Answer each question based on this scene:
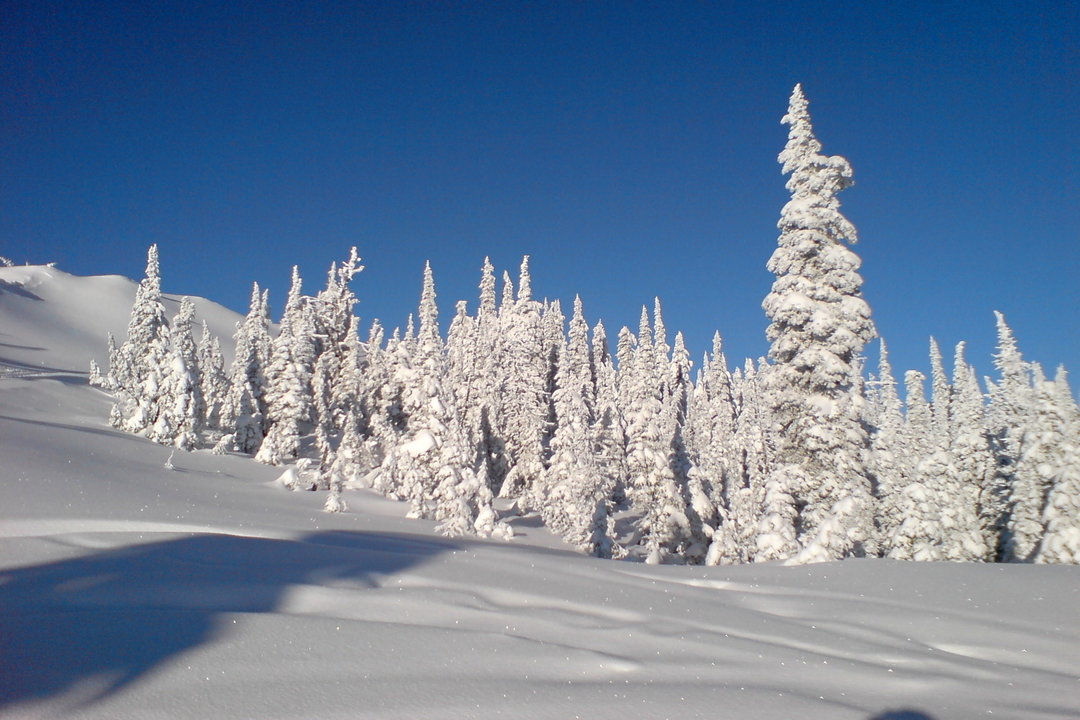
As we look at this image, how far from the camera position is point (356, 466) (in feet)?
116

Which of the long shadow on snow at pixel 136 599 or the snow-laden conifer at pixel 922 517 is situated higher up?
the snow-laden conifer at pixel 922 517

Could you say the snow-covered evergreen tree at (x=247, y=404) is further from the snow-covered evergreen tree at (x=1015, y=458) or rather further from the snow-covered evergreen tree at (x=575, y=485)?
the snow-covered evergreen tree at (x=1015, y=458)

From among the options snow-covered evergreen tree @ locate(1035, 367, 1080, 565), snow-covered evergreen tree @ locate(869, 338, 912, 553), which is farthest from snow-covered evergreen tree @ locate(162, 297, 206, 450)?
snow-covered evergreen tree @ locate(1035, 367, 1080, 565)

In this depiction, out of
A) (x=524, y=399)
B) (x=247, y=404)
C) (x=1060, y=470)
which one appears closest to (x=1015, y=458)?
(x=1060, y=470)

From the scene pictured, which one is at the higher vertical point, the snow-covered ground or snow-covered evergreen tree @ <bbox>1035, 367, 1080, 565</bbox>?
snow-covered evergreen tree @ <bbox>1035, 367, 1080, 565</bbox>

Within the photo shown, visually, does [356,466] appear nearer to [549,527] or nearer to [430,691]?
[549,527]

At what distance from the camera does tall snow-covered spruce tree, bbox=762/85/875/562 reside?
16719mm

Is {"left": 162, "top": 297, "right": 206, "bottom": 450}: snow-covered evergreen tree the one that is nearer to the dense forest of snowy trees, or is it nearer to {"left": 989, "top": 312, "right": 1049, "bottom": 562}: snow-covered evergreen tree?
the dense forest of snowy trees

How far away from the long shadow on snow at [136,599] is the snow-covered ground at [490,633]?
0.03 meters

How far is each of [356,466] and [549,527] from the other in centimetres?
1135

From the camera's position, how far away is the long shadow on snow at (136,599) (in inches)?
195

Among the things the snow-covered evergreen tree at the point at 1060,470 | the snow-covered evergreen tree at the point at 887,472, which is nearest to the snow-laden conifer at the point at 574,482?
the snow-covered evergreen tree at the point at 887,472

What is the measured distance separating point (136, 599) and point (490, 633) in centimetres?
374

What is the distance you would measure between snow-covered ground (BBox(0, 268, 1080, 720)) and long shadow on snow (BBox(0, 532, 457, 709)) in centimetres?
3
